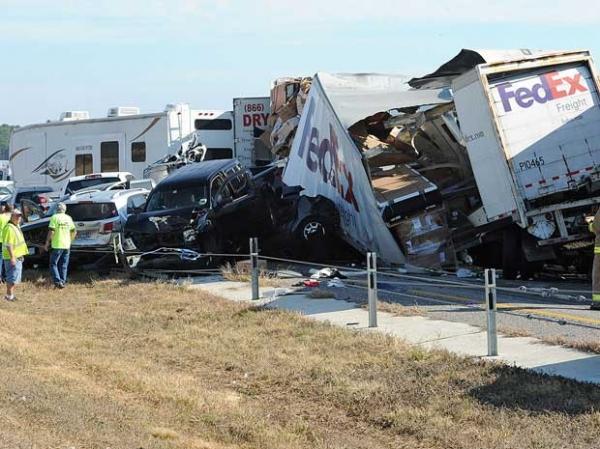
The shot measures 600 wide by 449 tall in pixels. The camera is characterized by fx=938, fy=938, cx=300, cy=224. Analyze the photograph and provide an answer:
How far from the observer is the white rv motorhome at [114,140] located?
2783 centimetres

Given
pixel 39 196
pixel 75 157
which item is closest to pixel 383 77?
pixel 39 196

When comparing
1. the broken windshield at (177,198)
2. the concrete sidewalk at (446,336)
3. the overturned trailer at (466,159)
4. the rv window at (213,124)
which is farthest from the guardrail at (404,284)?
the rv window at (213,124)

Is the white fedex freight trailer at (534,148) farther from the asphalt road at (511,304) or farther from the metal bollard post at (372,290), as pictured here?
the metal bollard post at (372,290)

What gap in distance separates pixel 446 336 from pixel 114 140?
20363 millimetres

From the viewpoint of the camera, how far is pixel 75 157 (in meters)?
29.2

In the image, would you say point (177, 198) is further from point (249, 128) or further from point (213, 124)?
point (213, 124)

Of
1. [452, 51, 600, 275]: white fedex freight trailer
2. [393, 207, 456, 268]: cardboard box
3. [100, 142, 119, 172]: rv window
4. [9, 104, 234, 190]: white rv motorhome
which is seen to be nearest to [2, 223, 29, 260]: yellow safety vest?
[393, 207, 456, 268]: cardboard box

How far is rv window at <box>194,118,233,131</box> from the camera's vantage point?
28.1 metres

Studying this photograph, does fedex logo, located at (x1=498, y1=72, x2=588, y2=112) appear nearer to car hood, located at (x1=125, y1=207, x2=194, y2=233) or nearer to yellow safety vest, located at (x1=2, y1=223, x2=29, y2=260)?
car hood, located at (x1=125, y1=207, x2=194, y2=233)

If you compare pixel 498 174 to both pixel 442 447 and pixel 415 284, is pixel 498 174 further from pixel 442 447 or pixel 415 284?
pixel 442 447

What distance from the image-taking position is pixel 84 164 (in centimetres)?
2898

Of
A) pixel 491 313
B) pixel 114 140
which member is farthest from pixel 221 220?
pixel 114 140

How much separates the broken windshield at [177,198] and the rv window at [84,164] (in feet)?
38.2

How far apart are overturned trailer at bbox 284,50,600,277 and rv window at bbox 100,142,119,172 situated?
10.5 meters
